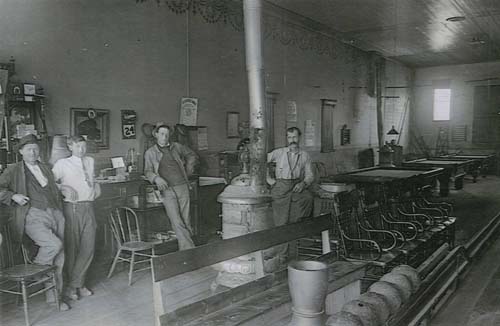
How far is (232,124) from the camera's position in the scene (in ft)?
27.8

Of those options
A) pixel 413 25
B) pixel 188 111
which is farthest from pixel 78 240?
pixel 413 25

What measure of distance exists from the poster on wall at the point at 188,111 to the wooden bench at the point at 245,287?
360 cm

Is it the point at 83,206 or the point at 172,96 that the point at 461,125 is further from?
the point at 83,206

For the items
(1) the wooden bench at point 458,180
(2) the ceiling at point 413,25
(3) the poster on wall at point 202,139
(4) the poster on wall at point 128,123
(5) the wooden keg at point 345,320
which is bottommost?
(1) the wooden bench at point 458,180

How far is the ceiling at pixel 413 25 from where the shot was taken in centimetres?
971

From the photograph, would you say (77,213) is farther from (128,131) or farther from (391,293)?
(391,293)

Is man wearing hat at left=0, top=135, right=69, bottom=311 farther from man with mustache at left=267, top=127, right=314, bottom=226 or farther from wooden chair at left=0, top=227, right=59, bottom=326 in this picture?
man with mustache at left=267, top=127, right=314, bottom=226

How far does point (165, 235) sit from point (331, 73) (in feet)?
25.1

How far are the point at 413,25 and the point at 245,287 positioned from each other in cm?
1016

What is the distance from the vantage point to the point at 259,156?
16.5 feet

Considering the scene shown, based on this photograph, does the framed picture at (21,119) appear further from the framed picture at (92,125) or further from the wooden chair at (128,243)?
the wooden chair at (128,243)

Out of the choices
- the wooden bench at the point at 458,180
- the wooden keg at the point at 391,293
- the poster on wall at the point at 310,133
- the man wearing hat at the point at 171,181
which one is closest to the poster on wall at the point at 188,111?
the man wearing hat at the point at 171,181

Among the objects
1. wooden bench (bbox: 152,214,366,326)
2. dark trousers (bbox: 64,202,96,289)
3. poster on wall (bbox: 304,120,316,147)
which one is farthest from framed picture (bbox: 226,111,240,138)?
wooden bench (bbox: 152,214,366,326)

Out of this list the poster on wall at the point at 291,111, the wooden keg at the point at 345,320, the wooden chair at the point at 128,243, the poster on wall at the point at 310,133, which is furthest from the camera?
the poster on wall at the point at 310,133
